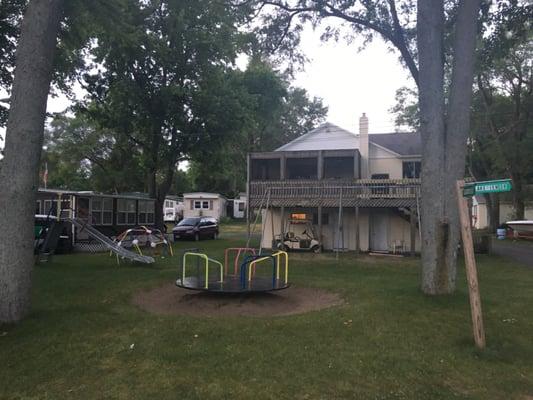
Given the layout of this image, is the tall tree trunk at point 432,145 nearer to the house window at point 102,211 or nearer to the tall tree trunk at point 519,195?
the house window at point 102,211

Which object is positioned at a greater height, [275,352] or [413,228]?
[413,228]

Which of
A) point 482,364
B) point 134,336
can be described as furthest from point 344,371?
point 134,336

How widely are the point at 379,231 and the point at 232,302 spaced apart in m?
14.9

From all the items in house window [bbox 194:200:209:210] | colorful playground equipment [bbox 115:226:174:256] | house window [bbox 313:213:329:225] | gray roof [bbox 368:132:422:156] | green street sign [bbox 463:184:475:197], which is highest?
gray roof [bbox 368:132:422:156]

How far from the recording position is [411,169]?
2383 cm

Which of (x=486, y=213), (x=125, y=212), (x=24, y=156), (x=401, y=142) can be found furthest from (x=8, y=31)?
(x=486, y=213)

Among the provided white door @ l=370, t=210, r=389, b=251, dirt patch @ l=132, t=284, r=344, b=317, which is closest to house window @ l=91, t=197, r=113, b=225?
dirt patch @ l=132, t=284, r=344, b=317

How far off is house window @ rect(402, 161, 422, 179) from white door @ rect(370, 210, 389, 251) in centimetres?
259

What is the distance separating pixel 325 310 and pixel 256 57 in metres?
9.65

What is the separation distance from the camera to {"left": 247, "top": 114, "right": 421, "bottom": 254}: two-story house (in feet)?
69.0

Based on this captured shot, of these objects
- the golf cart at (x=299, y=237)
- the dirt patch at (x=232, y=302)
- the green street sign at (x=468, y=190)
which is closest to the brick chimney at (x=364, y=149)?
the golf cart at (x=299, y=237)

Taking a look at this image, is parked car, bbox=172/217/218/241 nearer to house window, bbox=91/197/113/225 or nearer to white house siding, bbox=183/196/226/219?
house window, bbox=91/197/113/225

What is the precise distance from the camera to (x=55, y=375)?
527 cm

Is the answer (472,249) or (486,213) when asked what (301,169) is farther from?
(486,213)
